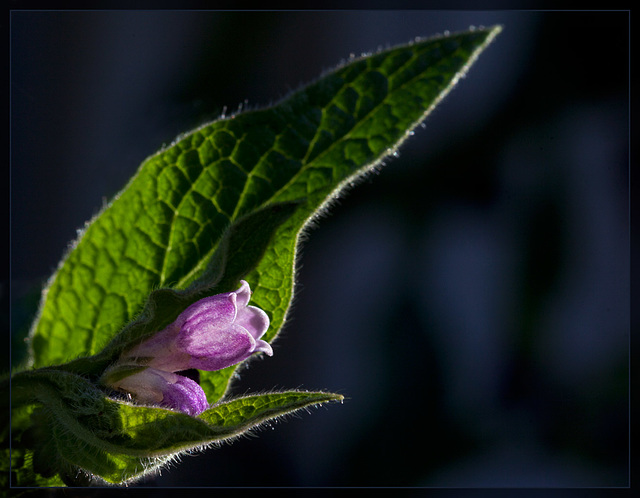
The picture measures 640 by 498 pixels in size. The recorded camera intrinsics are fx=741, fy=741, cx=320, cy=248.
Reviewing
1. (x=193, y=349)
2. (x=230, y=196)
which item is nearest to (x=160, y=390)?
(x=193, y=349)

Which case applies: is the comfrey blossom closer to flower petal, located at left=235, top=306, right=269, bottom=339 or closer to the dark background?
flower petal, located at left=235, top=306, right=269, bottom=339

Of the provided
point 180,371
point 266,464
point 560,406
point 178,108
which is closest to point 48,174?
point 178,108

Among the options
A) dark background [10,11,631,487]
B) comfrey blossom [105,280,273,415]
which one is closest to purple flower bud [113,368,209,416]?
comfrey blossom [105,280,273,415]

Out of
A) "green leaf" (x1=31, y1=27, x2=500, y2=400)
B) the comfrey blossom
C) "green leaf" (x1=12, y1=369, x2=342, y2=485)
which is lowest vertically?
"green leaf" (x1=12, y1=369, x2=342, y2=485)

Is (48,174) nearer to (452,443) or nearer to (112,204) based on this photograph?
(112,204)

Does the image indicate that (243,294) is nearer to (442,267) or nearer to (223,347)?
(223,347)

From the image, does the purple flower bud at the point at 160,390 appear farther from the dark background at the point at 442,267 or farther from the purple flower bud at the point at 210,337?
the dark background at the point at 442,267
